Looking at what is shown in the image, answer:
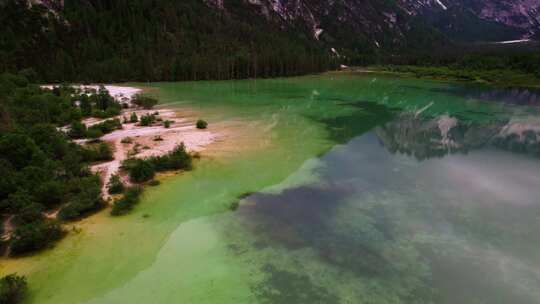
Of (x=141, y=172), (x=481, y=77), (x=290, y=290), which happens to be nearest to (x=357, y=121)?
(x=141, y=172)

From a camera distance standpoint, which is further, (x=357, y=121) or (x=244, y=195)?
(x=357, y=121)

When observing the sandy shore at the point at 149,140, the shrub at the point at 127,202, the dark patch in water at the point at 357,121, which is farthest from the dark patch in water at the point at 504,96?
the shrub at the point at 127,202

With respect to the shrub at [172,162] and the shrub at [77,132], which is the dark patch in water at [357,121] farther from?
the shrub at [77,132]

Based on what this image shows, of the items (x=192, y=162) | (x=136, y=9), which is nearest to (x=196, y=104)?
(x=192, y=162)

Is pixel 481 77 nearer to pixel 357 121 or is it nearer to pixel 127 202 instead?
pixel 357 121

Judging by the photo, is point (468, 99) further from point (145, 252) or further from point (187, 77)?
point (187, 77)

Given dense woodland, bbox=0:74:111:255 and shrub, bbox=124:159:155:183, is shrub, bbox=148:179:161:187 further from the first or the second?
dense woodland, bbox=0:74:111:255
